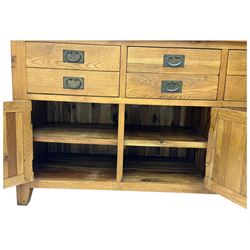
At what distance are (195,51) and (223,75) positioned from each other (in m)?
0.19

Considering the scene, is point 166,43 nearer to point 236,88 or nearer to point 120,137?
point 236,88

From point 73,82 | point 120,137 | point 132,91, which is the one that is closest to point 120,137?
point 120,137

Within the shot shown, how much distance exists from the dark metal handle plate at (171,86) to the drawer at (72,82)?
240 mm

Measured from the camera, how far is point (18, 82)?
120 cm

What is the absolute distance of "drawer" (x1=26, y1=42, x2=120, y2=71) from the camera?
1173 mm

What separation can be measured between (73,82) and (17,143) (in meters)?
0.42

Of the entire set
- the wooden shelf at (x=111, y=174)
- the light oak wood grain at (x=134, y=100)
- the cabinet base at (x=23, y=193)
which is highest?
the light oak wood grain at (x=134, y=100)

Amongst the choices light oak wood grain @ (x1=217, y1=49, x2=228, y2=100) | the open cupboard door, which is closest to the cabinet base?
the open cupboard door

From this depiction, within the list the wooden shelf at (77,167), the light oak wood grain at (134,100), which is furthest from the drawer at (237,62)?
the wooden shelf at (77,167)

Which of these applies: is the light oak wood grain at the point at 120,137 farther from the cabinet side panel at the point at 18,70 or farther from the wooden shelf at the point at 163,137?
the cabinet side panel at the point at 18,70

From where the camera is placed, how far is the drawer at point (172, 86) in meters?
1.20

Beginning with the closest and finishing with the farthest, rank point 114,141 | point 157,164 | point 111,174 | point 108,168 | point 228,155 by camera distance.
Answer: point 228,155 → point 114,141 → point 111,174 → point 108,168 → point 157,164

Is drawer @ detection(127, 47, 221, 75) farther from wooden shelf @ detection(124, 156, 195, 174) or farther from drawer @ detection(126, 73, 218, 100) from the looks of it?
wooden shelf @ detection(124, 156, 195, 174)

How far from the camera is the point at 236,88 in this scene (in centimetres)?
120
